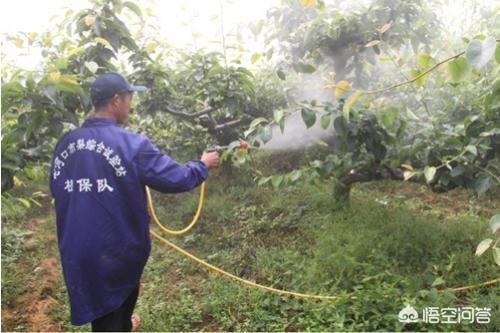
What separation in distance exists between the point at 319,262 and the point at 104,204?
1.52 meters

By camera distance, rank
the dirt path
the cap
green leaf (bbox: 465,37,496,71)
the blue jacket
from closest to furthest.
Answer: green leaf (bbox: 465,37,496,71) → the blue jacket → the cap → the dirt path

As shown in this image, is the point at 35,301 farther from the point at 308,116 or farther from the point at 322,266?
the point at 308,116

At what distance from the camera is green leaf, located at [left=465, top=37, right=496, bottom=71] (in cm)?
108

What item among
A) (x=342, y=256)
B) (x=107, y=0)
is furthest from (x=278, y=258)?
(x=107, y=0)

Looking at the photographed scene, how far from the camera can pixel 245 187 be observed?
4.27 meters

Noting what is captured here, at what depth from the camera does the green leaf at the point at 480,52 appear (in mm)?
1082

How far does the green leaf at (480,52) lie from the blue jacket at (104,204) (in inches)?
48.0

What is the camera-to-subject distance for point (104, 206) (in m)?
1.88

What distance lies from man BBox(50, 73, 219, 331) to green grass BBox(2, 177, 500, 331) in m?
0.77

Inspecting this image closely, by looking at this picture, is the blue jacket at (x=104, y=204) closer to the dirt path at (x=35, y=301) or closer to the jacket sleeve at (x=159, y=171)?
the jacket sleeve at (x=159, y=171)

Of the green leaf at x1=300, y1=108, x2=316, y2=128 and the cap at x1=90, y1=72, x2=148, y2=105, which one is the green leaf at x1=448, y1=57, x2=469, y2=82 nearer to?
the green leaf at x1=300, y1=108, x2=316, y2=128

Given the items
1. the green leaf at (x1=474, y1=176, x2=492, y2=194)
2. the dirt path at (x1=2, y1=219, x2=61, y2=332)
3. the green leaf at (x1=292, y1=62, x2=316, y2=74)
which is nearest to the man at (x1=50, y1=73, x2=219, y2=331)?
the dirt path at (x1=2, y1=219, x2=61, y2=332)

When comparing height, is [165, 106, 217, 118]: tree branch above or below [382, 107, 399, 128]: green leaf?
above

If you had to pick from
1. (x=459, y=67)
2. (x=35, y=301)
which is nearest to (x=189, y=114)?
(x=35, y=301)
